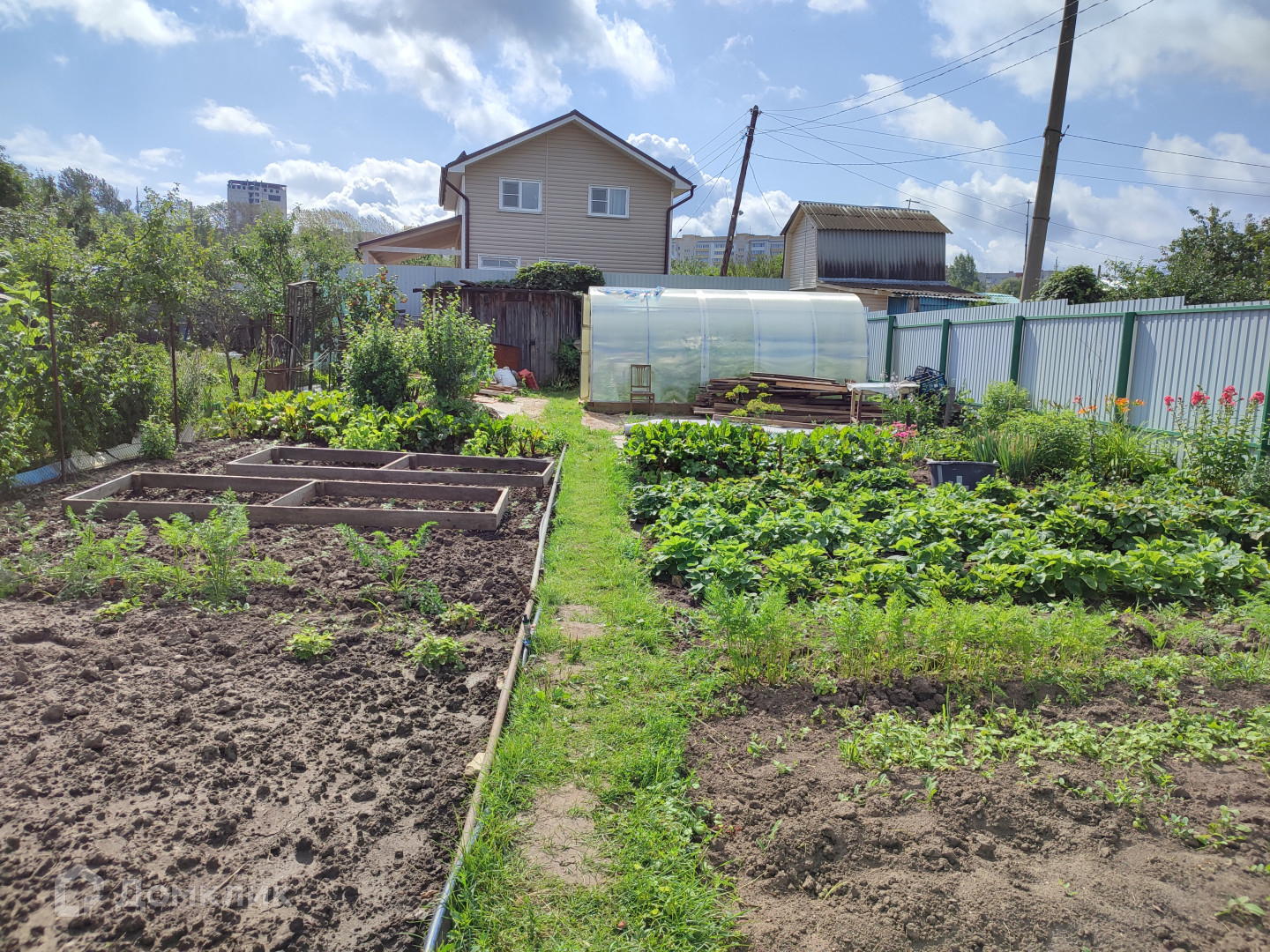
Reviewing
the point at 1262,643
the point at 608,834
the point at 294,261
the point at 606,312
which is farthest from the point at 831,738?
the point at 294,261

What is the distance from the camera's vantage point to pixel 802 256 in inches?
1334

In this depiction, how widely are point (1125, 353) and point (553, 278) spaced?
14.7 m

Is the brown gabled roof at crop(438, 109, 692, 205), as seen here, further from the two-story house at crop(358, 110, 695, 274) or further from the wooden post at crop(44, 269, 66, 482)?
the wooden post at crop(44, 269, 66, 482)

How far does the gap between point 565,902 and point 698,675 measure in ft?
5.55

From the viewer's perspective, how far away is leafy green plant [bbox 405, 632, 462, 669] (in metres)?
4.00

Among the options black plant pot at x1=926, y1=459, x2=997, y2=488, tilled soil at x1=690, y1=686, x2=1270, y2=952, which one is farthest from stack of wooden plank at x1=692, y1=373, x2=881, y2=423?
tilled soil at x1=690, y1=686, x2=1270, y2=952

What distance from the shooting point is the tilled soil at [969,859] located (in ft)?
7.38

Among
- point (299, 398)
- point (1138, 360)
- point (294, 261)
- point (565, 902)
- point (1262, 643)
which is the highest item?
point (294, 261)

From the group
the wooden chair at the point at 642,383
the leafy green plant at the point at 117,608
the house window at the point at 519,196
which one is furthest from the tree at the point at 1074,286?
the leafy green plant at the point at 117,608

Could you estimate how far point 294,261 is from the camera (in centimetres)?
1797

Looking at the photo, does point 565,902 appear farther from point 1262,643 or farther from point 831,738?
point 1262,643

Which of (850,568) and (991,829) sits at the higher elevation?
(850,568)

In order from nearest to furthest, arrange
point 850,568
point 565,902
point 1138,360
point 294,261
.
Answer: point 565,902
point 850,568
point 1138,360
point 294,261

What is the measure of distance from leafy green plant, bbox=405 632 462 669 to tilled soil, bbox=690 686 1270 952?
1.47 m
